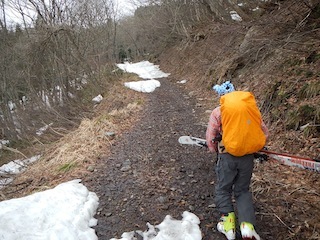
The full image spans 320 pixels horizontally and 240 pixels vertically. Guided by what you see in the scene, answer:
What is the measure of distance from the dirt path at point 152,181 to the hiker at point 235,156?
424 millimetres

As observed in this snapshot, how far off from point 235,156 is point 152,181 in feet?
7.02

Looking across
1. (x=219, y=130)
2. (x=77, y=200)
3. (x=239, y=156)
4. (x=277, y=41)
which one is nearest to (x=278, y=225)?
(x=239, y=156)

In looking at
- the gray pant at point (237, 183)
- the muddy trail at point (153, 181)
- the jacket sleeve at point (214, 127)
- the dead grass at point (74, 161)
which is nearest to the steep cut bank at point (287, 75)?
the muddy trail at point (153, 181)

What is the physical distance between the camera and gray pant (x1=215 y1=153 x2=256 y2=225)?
9.90 feet

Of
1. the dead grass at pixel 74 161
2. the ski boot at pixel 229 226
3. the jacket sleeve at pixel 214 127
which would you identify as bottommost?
the ski boot at pixel 229 226

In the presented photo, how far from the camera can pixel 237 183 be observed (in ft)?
10.4

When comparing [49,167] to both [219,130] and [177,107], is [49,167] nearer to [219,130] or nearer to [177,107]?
[219,130]

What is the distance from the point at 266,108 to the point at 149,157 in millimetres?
3169

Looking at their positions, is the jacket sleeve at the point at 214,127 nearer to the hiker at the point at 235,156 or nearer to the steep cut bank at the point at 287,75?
the hiker at the point at 235,156

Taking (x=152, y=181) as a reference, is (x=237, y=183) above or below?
above

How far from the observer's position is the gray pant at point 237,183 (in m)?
3.02

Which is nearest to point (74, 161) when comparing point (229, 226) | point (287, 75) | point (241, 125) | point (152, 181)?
point (152, 181)

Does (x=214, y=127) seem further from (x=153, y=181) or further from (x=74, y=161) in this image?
(x=74, y=161)

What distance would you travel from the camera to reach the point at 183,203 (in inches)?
157
